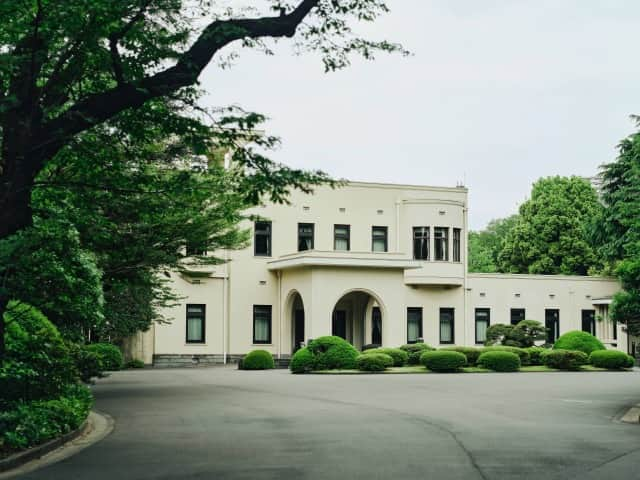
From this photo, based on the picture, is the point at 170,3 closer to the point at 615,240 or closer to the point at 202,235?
the point at 202,235

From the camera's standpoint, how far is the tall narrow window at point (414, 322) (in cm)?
4338

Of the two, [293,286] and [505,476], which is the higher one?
[293,286]

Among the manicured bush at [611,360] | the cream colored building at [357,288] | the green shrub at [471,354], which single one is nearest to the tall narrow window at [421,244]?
the cream colored building at [357,288]

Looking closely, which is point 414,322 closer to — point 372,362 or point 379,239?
point 379,239

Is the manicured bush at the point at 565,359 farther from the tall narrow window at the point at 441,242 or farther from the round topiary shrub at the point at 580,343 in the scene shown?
the tall narrow window at the point at 441,242

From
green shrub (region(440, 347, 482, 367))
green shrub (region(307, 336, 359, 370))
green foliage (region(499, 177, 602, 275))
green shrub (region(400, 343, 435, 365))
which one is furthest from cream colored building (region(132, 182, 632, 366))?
green foliage (region(499, 177, 602, 275))

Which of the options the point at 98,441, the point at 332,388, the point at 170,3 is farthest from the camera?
the point at 332,388

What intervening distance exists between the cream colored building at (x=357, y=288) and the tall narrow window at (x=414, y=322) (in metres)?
0.05

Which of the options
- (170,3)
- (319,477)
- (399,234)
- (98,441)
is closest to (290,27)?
(170,3)

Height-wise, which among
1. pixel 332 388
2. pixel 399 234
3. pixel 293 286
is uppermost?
pixel 399 234

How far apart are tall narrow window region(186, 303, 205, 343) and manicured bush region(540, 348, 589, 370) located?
50.9 feet

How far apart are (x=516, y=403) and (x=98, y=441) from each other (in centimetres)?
1007

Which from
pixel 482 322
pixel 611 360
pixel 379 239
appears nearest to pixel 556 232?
pixel 482 322

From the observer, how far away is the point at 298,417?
16.5 metres
